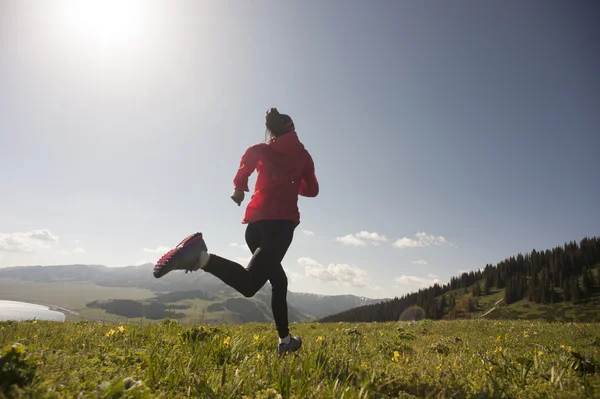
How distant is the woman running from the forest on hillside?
149008mm

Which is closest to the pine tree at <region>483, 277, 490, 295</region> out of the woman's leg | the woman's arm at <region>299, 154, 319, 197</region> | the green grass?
the green grass

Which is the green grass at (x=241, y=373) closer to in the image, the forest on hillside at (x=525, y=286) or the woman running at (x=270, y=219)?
the woman running at (x=270, y=219)

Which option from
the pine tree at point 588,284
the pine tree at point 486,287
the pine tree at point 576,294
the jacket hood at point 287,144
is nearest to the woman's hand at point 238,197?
the jacket hood at point 287,144

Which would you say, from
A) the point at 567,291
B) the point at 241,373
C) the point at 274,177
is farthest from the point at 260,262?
the point at 567,291

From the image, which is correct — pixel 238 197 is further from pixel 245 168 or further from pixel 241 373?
pixel 241 373

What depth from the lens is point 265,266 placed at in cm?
418

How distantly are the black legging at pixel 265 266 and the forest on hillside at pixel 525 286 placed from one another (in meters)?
149

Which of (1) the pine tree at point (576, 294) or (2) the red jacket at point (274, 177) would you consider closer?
(2) the red jacket at point (274, 177)

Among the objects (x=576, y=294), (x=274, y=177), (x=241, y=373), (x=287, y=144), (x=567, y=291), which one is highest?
(x=287, y=144)

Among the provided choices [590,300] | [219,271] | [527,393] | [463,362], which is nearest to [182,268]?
[219,271]

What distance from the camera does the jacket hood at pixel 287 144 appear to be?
4.90 m

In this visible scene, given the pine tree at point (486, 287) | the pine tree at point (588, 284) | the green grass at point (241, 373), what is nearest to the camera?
the green grass at point (241, 373)

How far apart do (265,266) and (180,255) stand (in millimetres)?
1171

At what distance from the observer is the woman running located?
12.6 ft
